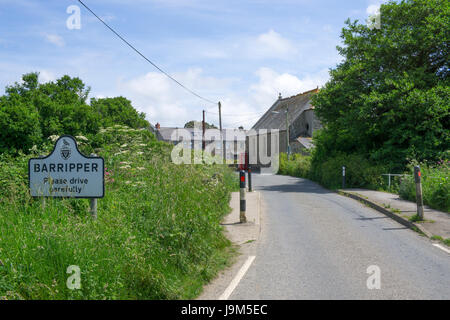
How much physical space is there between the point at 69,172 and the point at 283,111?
190 feet

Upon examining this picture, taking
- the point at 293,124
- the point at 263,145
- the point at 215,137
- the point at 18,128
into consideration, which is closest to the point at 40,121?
the point at 18,128

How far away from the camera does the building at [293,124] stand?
51438 mm

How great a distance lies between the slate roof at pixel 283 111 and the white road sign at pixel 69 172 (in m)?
47.1

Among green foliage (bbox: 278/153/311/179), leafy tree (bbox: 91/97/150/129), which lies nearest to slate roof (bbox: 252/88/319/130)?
green foliage (bbox: 278/153/311/179)

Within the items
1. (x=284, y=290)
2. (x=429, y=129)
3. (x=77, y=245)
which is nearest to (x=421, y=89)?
(x=429, y=129)

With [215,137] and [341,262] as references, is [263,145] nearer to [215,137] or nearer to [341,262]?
[215,137]

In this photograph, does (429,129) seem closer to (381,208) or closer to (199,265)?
(381,208)

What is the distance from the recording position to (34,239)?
4.71m

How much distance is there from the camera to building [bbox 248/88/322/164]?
5144 centimetres

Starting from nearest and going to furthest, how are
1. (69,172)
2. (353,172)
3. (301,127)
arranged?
(69,172) < (353,172) < (301,127)

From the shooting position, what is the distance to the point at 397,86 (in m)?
20.5

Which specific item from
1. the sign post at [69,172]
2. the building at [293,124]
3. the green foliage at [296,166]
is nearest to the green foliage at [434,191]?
the sign post at [69,172]

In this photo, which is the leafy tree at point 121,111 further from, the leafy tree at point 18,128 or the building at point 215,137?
the leafy tree at point 18,128
